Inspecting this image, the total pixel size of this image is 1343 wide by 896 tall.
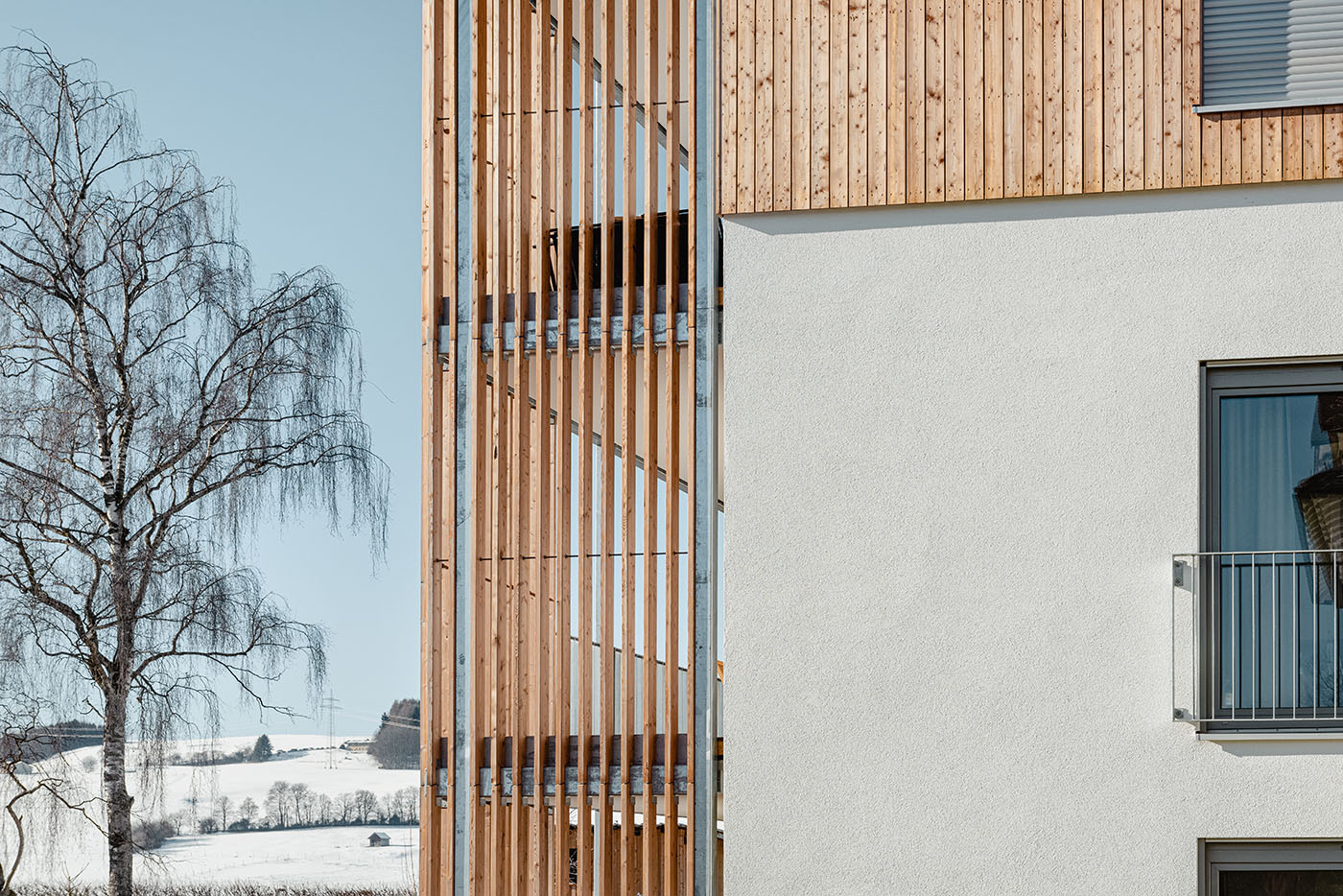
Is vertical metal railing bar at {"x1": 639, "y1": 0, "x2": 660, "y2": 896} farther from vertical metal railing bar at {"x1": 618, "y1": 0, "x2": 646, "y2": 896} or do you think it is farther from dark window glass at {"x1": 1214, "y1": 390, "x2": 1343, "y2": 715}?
dark window glass at {"x1": 1214, "y1": 390, "x2": 1343, "y2": 715}

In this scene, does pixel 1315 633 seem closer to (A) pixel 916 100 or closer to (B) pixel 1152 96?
(B) pixel 1152 96

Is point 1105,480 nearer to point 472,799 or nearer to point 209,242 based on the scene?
point 472,799

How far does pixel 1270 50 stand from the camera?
6.57 m

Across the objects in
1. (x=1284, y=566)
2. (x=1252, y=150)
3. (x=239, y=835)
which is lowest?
(x=239, y=835)

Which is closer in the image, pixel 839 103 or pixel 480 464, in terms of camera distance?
pixel 839 103

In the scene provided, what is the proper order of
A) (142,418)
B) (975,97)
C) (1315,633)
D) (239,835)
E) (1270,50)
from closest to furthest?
(1315,633), (1270,50), (975,97), (142,418), (239,835)

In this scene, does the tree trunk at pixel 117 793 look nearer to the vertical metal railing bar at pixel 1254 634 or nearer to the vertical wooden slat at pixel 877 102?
the vertical wooden slat at pixel 877 102

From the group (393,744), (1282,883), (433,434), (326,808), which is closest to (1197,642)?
(1282,883)

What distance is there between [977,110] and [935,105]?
0.20 metres

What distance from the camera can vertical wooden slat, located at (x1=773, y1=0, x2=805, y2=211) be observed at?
266 inches

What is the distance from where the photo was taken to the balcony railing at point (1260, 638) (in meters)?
6.20

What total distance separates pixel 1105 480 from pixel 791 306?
65.6 inches

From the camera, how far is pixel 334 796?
15.7 m

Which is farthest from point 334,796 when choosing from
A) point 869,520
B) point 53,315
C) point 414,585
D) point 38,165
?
point 869,520
